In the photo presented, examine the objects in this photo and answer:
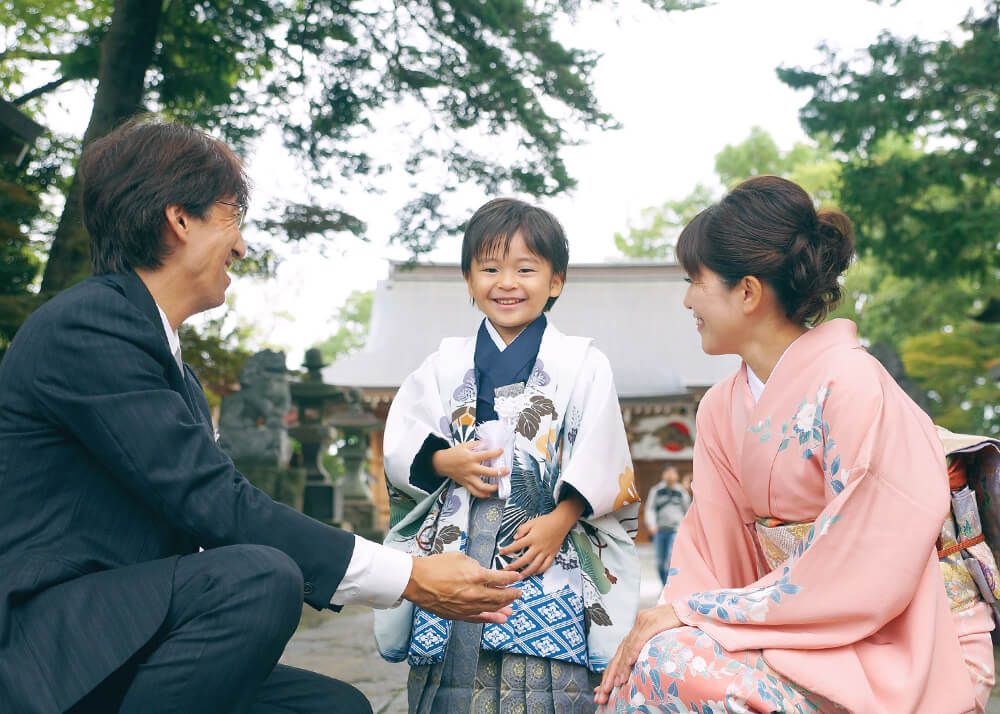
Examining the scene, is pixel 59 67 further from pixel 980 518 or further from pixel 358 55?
pixel 980 518

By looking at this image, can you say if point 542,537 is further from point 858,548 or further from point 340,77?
point 340,77

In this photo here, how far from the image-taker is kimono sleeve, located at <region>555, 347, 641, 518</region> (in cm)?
228

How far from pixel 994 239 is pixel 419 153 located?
4.79 metres

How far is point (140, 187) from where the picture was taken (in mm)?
1824

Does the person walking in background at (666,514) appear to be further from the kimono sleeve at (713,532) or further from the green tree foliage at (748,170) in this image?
the green tree foliage at (748,170)

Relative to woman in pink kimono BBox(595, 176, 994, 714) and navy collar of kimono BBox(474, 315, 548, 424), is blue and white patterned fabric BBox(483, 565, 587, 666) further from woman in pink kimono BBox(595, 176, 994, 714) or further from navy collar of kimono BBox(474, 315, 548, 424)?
navy collar of kimono BBox(474, 315, 548, 424)

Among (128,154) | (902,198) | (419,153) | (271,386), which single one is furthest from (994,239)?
(128,154)

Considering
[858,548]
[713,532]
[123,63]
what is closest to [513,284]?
[713,532]

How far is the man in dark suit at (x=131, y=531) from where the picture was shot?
1.55 metres

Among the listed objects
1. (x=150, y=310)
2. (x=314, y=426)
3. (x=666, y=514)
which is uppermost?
(x=150, y=310)

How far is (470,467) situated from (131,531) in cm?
89

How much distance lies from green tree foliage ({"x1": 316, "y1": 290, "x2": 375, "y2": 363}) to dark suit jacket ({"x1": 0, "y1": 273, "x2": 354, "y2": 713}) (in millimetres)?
34086

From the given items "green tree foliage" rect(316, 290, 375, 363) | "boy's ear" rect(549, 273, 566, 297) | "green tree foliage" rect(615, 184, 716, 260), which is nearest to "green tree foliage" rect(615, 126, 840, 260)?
"green tree foliage" rect(615, 184, 716, 260)

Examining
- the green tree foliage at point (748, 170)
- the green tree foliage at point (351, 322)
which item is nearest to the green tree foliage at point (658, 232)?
the green tree foliage at point (748, 170)
